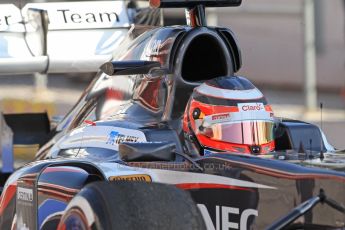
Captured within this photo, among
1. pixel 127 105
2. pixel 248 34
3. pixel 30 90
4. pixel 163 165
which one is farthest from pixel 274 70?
pixel 163 165

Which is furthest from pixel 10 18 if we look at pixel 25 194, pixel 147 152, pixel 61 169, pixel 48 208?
pixel 147 152

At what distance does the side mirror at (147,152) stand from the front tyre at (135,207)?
21 cm

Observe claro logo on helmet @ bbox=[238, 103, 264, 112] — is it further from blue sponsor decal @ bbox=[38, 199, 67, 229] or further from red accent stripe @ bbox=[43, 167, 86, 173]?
blue sponsor decal @ bbox=[38, 199, 67, 229]

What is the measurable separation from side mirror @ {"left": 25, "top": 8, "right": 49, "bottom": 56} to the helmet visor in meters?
2.26

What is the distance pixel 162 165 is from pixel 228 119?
1.89ft

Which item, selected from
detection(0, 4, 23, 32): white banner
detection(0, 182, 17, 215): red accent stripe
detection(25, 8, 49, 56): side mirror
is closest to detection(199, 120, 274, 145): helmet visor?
detection(0, 182, 17, 215): red accent stripe

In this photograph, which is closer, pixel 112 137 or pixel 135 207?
pixel 135 207

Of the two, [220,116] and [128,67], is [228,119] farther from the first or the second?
[128,67]

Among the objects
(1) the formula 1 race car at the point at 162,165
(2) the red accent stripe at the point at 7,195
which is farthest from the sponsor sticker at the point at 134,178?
(2) the red accent stripe at the point at 7,195

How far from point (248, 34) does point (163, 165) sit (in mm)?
13667

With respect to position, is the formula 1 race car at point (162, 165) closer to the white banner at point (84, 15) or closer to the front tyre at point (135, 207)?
the front tyre at point (135, 207)

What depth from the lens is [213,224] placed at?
5.66 meters

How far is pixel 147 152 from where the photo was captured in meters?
5.65

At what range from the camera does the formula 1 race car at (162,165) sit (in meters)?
5.30
